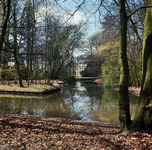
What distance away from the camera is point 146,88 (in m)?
3.39

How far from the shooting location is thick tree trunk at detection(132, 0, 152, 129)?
10.8ft

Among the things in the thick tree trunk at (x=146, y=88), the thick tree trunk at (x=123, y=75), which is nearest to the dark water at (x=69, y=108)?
the thick tree trunk at (x=123, y=75)

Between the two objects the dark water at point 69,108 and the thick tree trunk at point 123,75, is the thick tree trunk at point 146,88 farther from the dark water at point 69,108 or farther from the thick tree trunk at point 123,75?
the dark water at point 69,108

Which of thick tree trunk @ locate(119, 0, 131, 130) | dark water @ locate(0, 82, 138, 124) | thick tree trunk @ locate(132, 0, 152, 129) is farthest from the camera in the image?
dark water @ locate(0, 82, 138, 124)

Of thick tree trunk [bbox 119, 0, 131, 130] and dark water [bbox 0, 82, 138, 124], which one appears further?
dark water [bbox 0, 82, 138, 124]

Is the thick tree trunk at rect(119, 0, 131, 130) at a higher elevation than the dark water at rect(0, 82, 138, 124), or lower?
higher

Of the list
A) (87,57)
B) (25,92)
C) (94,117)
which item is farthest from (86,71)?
(94,117)

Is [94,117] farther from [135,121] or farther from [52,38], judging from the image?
[52,38]

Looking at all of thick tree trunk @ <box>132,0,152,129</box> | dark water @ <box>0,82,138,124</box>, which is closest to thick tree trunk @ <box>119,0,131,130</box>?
thick tree trunk @ <box>132,0,152,129</box>

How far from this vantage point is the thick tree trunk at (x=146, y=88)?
3.30 m

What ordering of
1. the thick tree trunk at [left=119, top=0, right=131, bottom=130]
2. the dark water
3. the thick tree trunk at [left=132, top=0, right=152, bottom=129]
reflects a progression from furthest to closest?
1. the dark water
2. the thick tree trunk at [left=119, top=0, right=131, bottom=130]
3. the thick tree trunk at [left=132, top=0, right=152, bottom=129]

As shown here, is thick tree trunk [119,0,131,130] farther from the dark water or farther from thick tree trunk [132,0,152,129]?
the dark water

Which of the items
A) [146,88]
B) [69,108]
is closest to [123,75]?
[146,88]

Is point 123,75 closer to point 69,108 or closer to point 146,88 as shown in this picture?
point 146,88
